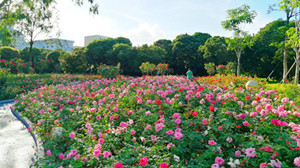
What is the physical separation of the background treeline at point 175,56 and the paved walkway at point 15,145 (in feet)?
39.2

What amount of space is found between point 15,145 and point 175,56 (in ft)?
65.6

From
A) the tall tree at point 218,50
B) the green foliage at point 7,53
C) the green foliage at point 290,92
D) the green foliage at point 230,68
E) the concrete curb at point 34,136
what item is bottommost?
the concrete curb at point 34,136

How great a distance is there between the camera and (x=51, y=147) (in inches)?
138

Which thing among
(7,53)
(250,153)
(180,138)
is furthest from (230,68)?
(7,53)

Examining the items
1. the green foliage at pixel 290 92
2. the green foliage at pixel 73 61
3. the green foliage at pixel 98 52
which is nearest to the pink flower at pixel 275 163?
the green foliage at pixel 290 92

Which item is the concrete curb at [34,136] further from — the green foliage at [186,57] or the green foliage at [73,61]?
the green foliage at [186,57]

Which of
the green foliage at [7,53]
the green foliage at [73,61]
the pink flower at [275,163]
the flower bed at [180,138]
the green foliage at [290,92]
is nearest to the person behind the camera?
the pink flower at [275,163]

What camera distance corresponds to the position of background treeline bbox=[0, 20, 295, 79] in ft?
60.9

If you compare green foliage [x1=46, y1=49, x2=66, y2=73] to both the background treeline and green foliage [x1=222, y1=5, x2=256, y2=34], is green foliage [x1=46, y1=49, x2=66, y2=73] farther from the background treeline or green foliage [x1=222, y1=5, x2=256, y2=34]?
green foliage [x1=222, y1=5, x2=256, y2=34]

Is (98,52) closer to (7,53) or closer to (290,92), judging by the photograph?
(7,53)

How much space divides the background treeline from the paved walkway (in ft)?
39.2

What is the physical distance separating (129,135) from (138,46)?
1992 centimetres

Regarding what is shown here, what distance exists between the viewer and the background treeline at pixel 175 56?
18.6m

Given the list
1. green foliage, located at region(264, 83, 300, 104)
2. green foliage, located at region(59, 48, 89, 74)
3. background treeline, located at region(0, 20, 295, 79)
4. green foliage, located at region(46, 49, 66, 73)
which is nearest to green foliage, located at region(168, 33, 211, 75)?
background treeline, located at region(0, 20, 295, 79)
